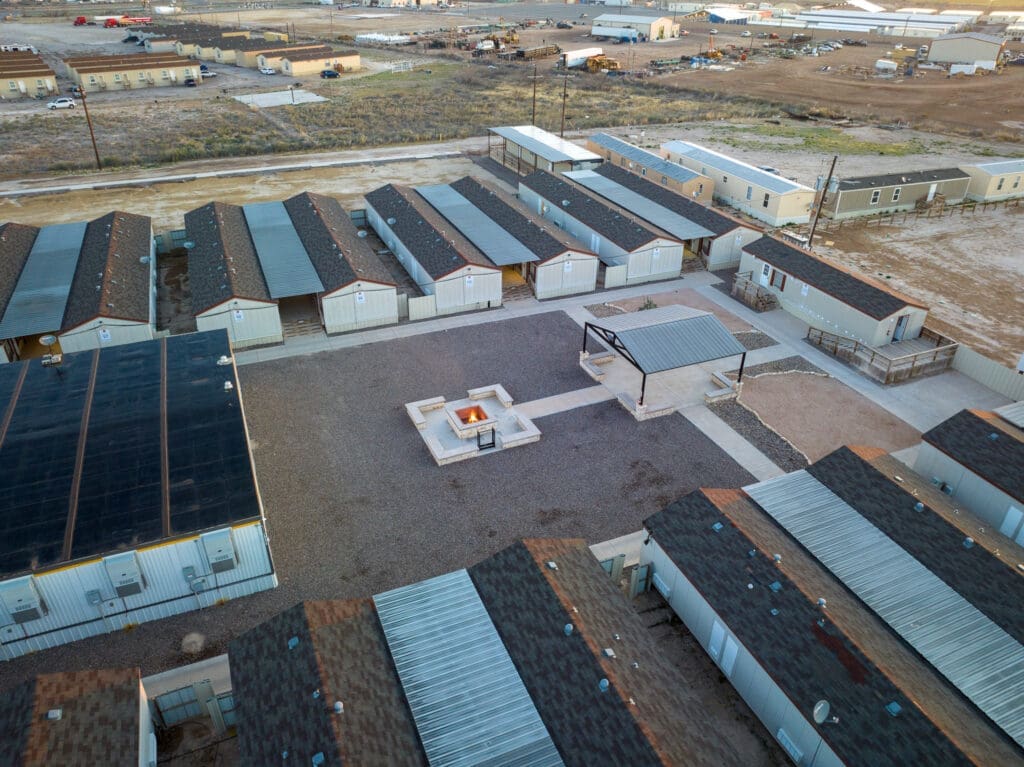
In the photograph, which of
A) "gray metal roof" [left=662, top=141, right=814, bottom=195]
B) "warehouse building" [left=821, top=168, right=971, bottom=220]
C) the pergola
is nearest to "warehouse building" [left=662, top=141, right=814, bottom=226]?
"gray metal roof" [left=662, top=141, right=814, bottom=195]

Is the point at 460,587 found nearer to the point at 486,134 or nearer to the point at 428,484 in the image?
the point at 428,484

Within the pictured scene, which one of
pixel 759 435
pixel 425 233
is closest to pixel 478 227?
pixel 425 233

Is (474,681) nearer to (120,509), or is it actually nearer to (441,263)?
(120,509)

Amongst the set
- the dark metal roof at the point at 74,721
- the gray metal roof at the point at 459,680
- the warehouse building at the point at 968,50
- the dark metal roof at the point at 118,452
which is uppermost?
the warehouse building at the point at 968,50

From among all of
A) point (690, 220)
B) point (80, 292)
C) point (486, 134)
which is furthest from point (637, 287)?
point (486, 134)

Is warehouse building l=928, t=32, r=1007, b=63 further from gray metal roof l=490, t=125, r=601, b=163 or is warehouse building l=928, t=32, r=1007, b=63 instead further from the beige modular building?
the beige modular building

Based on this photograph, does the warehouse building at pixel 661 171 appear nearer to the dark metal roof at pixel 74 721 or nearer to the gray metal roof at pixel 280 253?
the gray metal roof at pixel 280 253

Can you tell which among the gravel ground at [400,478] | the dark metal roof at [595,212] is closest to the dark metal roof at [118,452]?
the gravel ground at [400,478]

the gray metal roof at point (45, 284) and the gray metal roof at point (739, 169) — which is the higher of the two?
the gray metal roof at point (739, 169)
